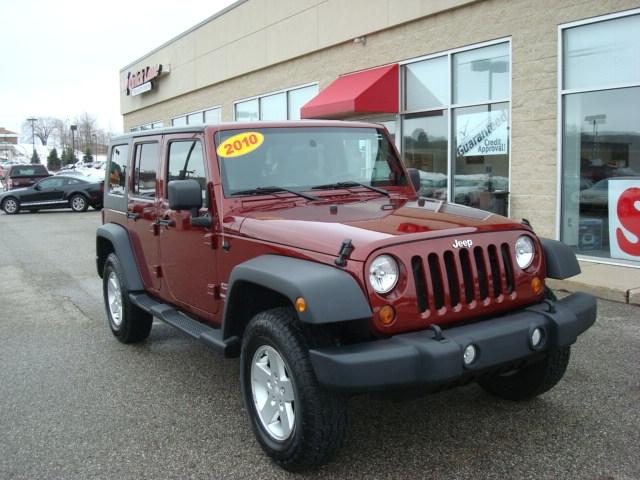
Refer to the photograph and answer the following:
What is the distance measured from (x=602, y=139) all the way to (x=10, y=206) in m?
21.3

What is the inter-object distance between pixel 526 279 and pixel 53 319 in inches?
210

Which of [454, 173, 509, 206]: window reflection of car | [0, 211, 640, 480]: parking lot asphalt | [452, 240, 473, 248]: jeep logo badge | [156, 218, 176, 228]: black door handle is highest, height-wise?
[454, 173, 509, 206]: window reflection of car

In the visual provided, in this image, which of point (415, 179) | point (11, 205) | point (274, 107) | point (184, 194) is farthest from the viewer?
point (11, 205)

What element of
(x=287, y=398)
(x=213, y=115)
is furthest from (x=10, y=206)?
(x=287, y=398)

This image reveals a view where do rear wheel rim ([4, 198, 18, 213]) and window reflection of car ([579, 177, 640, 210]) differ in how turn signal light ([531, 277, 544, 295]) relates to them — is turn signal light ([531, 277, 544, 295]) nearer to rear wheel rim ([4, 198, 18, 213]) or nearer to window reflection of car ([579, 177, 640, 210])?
window reflection of car ([579, 177, 640, 210])

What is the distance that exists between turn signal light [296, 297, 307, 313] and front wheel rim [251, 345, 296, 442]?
1.22 feet

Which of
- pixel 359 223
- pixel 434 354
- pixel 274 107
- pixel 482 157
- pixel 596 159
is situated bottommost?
pixel 434 354

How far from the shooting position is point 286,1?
1670cm

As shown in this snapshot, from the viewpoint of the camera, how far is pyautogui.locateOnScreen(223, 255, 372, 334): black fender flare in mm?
3039

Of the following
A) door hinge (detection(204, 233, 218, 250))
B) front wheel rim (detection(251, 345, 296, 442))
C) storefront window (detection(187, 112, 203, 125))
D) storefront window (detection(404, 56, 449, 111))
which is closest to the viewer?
front wheel rim (detection(251, 345, 296, 442))

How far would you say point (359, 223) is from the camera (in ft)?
12.1

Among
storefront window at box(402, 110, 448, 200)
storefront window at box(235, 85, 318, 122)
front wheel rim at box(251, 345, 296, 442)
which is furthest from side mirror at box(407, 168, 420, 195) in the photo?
storefront window at box(235, 85, 318, 122)

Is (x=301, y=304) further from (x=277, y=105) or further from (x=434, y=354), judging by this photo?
(x=277, y=105)

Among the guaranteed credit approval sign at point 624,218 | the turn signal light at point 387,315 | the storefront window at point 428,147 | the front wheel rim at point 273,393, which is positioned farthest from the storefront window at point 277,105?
the turn signal light at point 387,315
